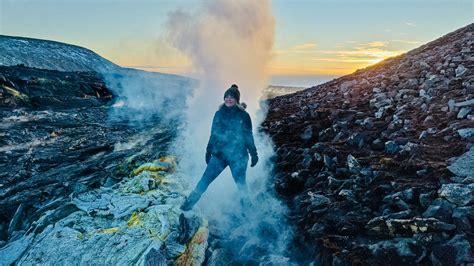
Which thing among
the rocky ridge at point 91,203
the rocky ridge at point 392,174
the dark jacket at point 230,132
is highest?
the dark jacket at point 230,132

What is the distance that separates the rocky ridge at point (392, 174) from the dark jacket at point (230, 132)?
1.25m

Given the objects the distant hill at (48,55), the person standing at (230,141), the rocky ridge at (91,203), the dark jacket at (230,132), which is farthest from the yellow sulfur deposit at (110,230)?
the distant hill at (48,55)

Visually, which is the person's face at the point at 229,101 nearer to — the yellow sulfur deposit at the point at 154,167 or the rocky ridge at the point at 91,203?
the rocky ridge at the point at 91,203

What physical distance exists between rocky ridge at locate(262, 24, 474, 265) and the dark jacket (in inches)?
49.2

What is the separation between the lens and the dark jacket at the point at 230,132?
5.62 meters

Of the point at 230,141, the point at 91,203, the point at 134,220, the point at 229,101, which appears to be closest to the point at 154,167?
the point at 91,203

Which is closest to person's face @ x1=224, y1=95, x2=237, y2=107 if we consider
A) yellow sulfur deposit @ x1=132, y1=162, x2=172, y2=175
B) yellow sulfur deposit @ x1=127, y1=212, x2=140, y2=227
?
yellow sulfur deposit @ x1=127, y1=212, x2=140, y2=227

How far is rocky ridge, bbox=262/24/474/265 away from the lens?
3.71m

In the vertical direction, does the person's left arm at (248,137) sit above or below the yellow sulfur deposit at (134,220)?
above

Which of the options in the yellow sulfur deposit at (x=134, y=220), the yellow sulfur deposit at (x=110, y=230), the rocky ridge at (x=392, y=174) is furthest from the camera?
the yellow sulfur deposit at (x=134, y=220)

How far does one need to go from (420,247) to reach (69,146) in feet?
32.3

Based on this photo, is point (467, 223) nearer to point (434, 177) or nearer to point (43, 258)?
point (434, 177)

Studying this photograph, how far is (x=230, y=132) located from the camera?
5.67 meters

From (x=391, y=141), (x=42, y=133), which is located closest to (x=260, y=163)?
(x=391, y=141)
